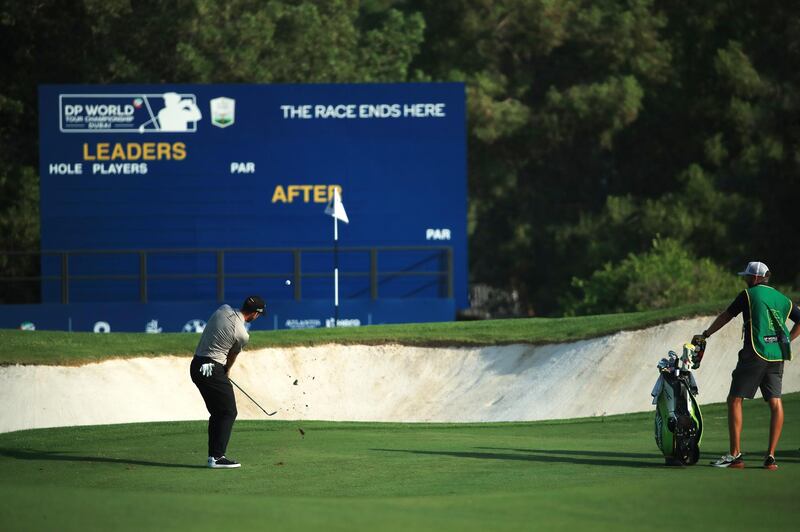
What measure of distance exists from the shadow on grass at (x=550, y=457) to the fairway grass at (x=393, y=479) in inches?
0.8

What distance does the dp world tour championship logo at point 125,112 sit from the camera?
1223 inches

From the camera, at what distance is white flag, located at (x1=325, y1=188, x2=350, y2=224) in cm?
3042

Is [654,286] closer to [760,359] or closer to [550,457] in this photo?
[550,457]

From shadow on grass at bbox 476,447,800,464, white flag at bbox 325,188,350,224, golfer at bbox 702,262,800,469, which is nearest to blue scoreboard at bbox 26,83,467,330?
white flag at bbox 325,188,350,224

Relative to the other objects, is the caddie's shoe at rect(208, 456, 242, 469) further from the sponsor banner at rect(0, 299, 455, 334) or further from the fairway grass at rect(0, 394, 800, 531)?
the sponsor banner at rect(0, 299, 455, 334)

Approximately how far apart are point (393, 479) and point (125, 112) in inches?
731

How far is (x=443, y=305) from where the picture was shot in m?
31.4

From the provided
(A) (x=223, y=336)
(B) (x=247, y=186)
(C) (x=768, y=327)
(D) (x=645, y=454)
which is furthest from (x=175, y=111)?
(C) (x=768, y=327)

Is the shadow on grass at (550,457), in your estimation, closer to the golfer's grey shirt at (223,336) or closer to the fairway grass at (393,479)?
the fairway grass at (393,479)

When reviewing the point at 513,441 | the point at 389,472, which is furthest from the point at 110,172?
the point at 389,472

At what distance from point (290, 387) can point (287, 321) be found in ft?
15.9

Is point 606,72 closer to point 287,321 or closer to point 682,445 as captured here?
point 287,321

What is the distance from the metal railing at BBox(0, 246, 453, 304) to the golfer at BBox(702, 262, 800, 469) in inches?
666

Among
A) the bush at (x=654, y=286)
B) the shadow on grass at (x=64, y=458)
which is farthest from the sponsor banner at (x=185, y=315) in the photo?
the shadow on grass at (x=64, y=458)
